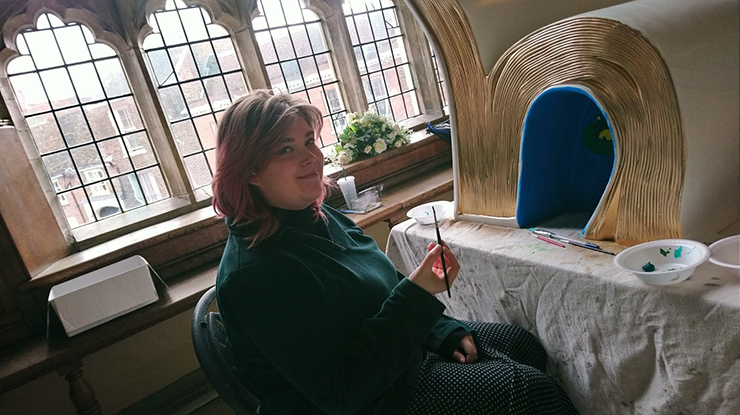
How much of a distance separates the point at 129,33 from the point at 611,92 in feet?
9.44

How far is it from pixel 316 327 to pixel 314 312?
0.11 feet

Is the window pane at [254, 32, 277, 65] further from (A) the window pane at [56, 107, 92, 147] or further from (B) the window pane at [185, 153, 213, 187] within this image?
(A) the window pane at [56, 107, 92, 147]

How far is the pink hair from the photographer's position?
3.75 ft

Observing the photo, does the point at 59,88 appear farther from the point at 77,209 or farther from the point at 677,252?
the point at 677,252

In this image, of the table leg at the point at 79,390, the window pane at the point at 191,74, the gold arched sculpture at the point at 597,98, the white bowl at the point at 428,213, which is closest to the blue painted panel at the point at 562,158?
the gold arched sculpture at the point at 597,98

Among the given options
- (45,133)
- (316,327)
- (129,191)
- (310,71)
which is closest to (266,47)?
(310,71)

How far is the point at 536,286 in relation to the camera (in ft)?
4.06

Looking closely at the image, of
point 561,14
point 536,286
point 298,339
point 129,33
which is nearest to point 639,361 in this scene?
point 536,286

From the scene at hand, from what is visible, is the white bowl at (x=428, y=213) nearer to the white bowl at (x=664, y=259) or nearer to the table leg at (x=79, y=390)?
the white bowl at (x=664, y=259)

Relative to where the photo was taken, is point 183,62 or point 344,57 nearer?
point 183,62

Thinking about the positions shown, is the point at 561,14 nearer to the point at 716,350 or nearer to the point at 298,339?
the point at 716,350

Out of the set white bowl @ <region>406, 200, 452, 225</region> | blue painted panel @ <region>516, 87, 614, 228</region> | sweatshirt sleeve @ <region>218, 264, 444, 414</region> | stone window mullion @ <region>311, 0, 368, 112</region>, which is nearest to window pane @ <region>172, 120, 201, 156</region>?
stone window mullion @ <region>311, 0, 368, 112</region>

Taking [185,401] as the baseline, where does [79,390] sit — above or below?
above

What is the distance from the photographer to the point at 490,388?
110 cm
